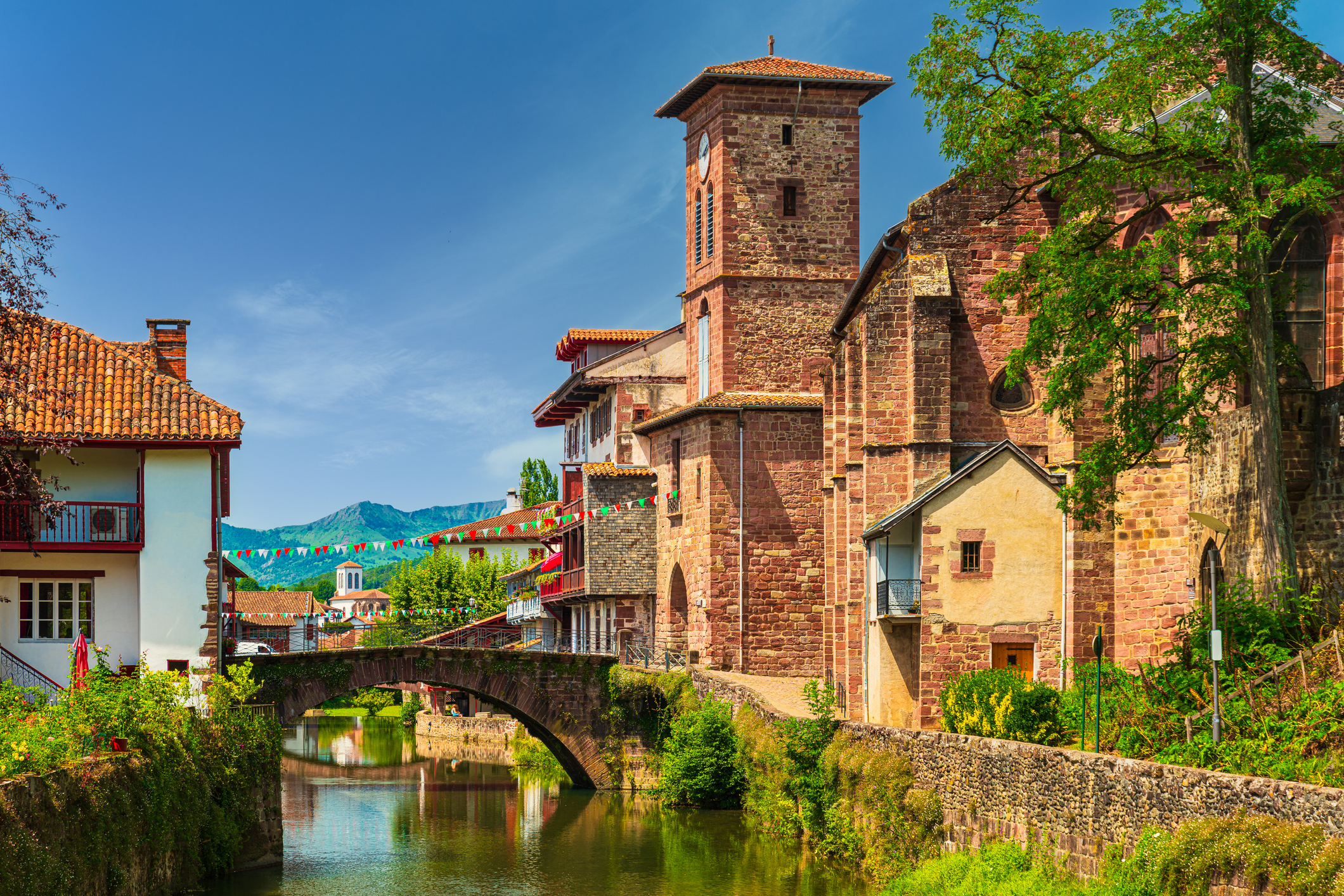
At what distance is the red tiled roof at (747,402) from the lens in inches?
1777

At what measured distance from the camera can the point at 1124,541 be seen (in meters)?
30.4

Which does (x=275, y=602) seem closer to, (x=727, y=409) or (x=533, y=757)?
(x=533, y=757)

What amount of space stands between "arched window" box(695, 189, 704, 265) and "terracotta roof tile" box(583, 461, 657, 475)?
6857 mm

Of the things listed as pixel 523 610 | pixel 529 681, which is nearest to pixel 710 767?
pixel 529 681

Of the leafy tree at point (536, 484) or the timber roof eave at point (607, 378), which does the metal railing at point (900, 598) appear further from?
the leafy tree at point (536, 484)

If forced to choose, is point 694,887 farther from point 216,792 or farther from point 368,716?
point 368,716

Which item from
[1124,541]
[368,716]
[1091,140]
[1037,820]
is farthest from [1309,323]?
[368,716]

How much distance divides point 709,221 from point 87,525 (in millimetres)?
23073

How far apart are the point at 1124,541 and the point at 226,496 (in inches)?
966

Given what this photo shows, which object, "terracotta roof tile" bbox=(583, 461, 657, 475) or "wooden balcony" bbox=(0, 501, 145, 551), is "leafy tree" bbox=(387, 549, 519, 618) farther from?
"wooden balcony" bbox=(0, 501, 145, 551)

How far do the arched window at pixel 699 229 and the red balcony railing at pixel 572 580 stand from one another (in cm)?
1114

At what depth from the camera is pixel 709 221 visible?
1921 inches

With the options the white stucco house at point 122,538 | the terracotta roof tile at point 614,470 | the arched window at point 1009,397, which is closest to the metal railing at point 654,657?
the terracotta roof tile at point 614,470

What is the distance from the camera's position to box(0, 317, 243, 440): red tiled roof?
31.5 meters
